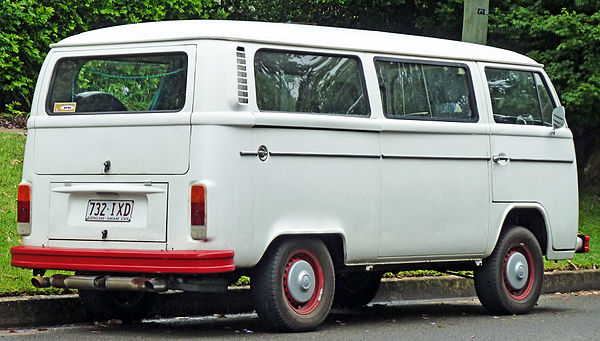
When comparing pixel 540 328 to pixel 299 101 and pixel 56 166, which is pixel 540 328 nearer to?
pixel 299 101

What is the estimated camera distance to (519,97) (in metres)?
10.5

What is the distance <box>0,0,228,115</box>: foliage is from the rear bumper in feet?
27.2

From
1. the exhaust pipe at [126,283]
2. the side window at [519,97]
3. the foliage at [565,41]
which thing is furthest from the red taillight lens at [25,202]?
the foliage at [565,41]

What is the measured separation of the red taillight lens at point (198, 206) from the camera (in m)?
7.74

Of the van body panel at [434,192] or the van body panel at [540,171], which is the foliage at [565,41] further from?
the van body panel at [434,192]

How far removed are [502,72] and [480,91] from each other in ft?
1.64

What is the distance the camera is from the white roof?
8.08 meters

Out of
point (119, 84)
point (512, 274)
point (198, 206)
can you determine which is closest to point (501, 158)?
point (512, 274)

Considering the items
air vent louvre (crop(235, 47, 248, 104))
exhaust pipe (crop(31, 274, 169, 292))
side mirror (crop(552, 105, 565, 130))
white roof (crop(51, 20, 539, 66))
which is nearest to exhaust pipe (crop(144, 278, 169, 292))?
exhaust pipe (crop(31, 274, 169, 292))

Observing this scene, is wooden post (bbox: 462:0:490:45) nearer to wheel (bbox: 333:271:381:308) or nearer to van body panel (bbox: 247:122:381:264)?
wheel (bbox: 333:271:381:308)

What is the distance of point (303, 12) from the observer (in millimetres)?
22062

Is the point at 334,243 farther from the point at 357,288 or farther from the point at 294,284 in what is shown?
the point at 357,288

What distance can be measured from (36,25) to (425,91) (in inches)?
351

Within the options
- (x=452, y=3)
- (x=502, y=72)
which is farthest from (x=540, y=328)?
(x=452, y=3)
